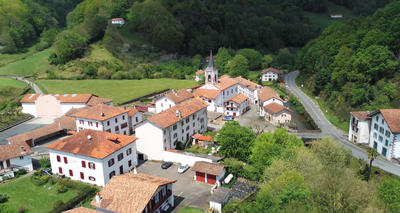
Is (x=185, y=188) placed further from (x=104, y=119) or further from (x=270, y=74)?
(x=270, y=74)

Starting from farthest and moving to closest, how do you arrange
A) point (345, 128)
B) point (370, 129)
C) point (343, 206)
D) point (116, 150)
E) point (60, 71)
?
point (60, 71) < point (345, 128) < point (370, 129) < point (116, 150) < point (343, 206)

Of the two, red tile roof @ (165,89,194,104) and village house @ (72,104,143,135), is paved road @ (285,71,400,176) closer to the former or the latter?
red tile roof @ (165,89,194,104)

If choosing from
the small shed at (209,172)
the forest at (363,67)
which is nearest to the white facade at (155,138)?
the small shed at (209,172)

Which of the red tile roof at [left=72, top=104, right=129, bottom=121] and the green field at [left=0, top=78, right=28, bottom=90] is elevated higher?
the green field at [left=0, top=78, right=28, bottom=90]

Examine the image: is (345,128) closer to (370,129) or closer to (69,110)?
(370,129)

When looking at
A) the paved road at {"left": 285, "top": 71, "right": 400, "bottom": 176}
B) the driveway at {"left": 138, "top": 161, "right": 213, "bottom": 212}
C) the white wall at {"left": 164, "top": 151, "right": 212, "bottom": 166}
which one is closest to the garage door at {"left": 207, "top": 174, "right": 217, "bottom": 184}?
the driveway at {"left": 138, "top": 161, "right": 213, "bottom": 212}

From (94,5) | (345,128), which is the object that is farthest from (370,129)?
(94,5)
